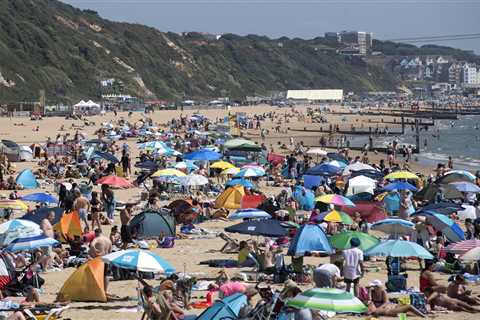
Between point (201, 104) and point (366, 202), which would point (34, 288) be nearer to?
point (366, 202)

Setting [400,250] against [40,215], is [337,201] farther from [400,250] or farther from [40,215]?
[40,215]

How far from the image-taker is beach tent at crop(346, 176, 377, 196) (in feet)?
70.5

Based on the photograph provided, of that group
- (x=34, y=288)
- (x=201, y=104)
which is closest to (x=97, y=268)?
Result: (x=34, y=288)

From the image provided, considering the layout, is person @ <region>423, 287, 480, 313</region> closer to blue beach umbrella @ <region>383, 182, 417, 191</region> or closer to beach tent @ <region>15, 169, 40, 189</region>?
blue beach umbrella @ <region>383, 182, 417, 191</region>

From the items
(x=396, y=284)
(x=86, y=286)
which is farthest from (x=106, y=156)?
(x=396, y=284)

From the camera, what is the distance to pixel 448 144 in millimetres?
62469

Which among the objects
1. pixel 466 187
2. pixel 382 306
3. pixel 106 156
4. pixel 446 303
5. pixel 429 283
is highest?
pixel 106 156

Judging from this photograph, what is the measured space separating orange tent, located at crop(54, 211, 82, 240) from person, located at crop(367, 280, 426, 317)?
6.56 meters

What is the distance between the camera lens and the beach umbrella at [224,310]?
381 inches

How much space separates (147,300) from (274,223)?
4.18 m

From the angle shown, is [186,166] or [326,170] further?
[186,166]

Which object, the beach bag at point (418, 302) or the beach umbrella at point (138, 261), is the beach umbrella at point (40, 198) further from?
the beach bag at point (418, 302)

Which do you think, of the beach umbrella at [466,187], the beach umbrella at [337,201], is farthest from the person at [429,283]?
the beach umbrella at [466,187]

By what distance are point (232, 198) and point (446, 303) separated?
8686 mm
